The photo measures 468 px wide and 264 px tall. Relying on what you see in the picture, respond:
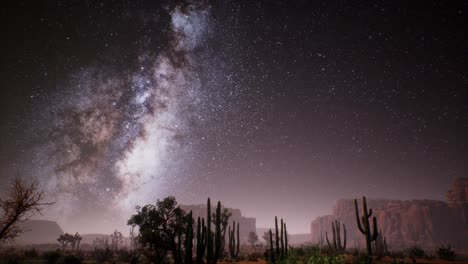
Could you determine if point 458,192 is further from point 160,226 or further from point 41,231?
point 41,231

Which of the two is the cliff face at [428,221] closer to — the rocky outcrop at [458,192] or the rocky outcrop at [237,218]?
the rocky outcrop at [458,192]

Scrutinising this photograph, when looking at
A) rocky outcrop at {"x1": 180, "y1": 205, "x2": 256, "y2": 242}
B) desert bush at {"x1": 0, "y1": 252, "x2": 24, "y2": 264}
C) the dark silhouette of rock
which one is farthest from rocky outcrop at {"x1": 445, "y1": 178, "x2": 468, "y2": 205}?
the dark silhouette of rock

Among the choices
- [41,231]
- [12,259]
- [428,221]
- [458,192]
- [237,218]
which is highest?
[458,192]

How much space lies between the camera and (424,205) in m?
89.1

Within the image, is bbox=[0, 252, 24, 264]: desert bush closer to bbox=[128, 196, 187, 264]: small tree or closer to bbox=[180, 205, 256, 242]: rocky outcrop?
bbox=[128, 196, 187, 264]: small tree

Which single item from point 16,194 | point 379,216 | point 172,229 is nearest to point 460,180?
point 379,216

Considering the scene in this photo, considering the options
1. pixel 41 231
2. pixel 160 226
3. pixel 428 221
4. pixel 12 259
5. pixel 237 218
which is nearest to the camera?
pixel 12 259

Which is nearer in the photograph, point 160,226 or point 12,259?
point 12,259

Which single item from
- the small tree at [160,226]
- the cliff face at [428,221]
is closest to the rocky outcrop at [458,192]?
the cliff face at [428,221]

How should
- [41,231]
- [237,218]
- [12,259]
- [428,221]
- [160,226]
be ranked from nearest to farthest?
[12,259] < [160,226] < [428,221] < [237,218] < [41,231]

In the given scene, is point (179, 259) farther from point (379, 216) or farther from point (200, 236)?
point (379, 216)

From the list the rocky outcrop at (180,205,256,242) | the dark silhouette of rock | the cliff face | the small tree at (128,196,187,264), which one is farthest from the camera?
the dark silhouette of rock

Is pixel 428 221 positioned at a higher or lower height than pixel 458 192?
lower

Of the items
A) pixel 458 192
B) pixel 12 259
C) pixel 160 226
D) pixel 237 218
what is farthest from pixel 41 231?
pixel 458 192
